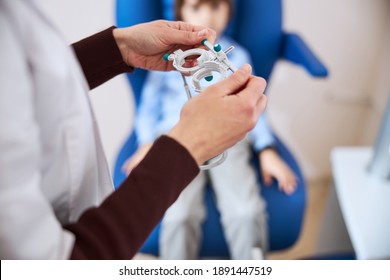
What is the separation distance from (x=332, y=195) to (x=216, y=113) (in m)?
0.65

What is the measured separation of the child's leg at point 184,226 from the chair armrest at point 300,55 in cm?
34

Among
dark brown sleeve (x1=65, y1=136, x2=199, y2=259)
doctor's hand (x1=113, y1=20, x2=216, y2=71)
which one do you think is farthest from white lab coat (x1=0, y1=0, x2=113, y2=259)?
doctor's hand (x1=113, y1=20, x2=216, y2=71)

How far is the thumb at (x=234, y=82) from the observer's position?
422 millimetres

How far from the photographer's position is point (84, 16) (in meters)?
0.55

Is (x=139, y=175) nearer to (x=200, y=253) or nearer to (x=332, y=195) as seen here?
(x=200, y=253)

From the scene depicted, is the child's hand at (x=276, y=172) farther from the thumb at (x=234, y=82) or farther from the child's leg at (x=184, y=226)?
the thumb at (x=234, y=82)

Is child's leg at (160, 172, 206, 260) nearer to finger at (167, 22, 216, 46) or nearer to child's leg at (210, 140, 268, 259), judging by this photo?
child's leg at (210, 140, 268, 259)

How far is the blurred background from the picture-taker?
110 centimetres

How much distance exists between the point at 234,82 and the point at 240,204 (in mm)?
504

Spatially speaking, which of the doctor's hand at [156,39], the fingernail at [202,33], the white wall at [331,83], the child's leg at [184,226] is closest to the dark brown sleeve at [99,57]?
the doctor's hand at [156,39]

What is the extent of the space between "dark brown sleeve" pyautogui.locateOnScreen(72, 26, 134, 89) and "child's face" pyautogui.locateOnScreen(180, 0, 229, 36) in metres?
0.14

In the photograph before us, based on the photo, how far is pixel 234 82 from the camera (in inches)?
16.8

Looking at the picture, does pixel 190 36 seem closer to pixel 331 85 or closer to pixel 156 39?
pixel 156 39

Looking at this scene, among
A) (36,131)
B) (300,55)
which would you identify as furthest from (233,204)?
(36,131)
